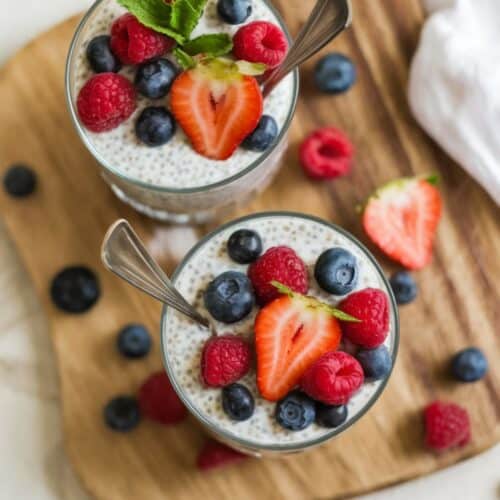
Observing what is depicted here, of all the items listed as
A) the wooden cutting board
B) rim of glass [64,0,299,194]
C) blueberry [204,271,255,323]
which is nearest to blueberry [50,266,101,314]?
the wooden cutting board

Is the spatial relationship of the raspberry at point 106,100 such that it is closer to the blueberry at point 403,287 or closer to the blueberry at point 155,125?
the blueberry at point 155,125

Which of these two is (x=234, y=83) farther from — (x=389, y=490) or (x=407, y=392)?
(x=389, y=490)

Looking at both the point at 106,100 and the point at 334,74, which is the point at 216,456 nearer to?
the point at 106,100

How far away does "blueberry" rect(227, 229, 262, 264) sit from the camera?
1.72 m

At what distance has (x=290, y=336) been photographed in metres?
1.64

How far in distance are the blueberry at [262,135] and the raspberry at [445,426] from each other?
0.70 metres

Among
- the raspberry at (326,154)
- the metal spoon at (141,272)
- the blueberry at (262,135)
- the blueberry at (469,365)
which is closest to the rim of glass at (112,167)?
the blueberry at (262,135)

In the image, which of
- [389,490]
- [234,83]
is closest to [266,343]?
[234,83]

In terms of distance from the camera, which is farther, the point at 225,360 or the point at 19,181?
the point at 19,181

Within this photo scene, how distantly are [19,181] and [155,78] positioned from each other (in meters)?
0.50

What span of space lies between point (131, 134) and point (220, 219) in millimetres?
366

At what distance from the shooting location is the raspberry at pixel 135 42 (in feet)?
5.59

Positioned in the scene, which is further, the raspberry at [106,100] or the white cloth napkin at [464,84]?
the white cloth napkin at [464,84]

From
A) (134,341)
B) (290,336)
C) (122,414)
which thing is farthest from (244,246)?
(122,414)
